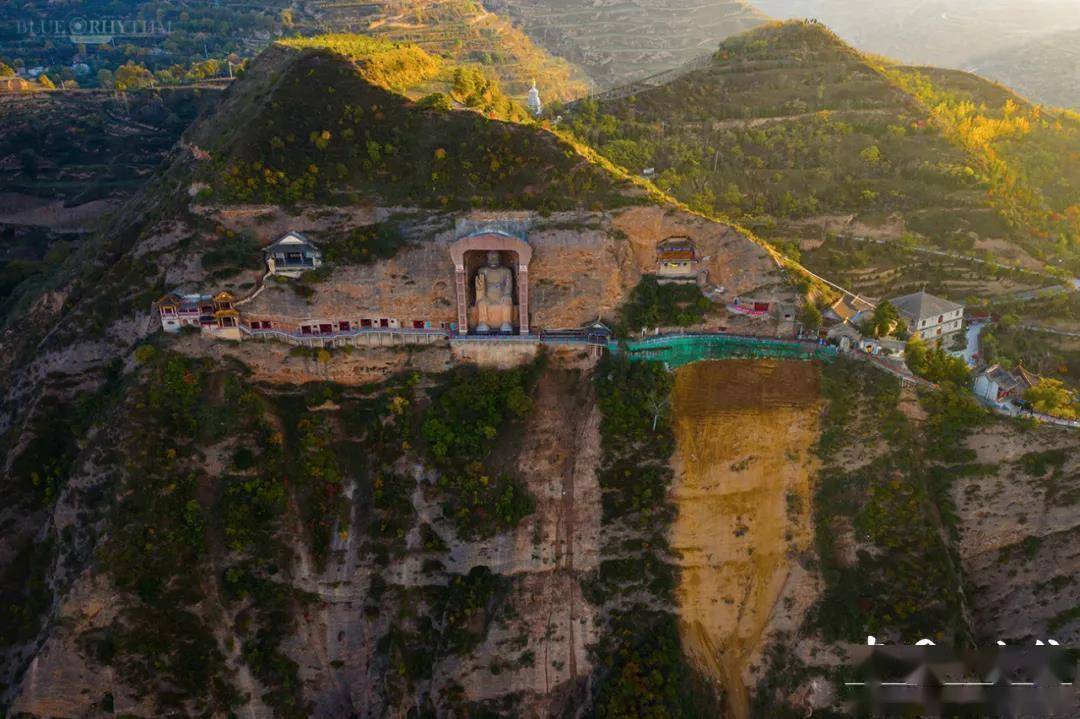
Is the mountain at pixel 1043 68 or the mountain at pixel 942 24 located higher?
the mountain at pixel 942 24

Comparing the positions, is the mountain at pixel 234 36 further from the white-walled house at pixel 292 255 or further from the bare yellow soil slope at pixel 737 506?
the bare yellow soil slope at pixel 737 506

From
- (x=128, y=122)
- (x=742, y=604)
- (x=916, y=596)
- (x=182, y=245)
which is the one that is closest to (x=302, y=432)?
(x=182, y=245)

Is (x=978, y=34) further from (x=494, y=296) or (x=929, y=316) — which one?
(x=494, y=296)

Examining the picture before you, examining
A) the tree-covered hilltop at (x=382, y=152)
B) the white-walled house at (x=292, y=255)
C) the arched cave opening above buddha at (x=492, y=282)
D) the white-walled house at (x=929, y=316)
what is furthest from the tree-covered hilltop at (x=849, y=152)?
the white-walled house at (x=292, y=255)

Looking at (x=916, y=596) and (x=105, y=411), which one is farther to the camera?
(x=105, y=411)

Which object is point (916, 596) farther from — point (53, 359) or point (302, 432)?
point (53, 359)

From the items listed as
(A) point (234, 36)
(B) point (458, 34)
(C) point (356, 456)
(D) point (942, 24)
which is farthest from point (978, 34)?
(C) point (356, 456)
